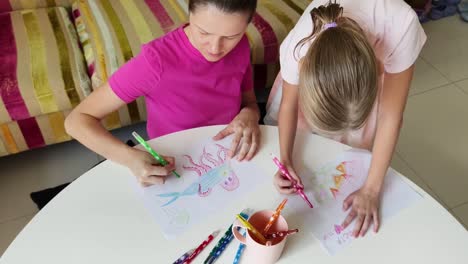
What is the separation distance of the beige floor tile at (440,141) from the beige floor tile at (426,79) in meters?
0.04

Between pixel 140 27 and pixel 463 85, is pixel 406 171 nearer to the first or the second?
pixel 463 85

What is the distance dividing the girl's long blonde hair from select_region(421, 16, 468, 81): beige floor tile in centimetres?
190

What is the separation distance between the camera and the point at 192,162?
3.38 feet

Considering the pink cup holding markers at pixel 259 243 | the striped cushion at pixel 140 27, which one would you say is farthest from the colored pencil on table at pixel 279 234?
the striped cushion at pixel 140 27

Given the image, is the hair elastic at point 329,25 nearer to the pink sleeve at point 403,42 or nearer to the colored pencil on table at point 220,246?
the pink sleeve at point 403,42

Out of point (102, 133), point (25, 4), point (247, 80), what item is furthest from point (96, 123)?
point (25, 4)

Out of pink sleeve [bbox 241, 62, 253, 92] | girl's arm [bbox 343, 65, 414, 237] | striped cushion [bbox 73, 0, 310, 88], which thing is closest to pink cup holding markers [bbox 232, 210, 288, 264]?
girl's arm [bbox 343, 65, 414, 237]

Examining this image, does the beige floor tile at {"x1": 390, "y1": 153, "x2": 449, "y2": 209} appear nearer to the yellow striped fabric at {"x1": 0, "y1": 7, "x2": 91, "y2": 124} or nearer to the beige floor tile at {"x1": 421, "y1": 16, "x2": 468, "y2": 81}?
the beige floor tile at {"x1": 421, "y1": 16, "x2": 468, "y2": 81}

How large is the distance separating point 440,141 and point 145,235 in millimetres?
1715

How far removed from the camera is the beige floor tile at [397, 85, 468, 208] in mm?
1866

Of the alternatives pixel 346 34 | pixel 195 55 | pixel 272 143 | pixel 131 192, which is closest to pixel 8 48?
pixel 195 55

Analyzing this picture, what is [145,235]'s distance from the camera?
2.85ft

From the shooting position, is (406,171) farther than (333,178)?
Yes

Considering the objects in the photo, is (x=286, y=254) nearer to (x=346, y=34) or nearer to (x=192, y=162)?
(x=192, y=162)
